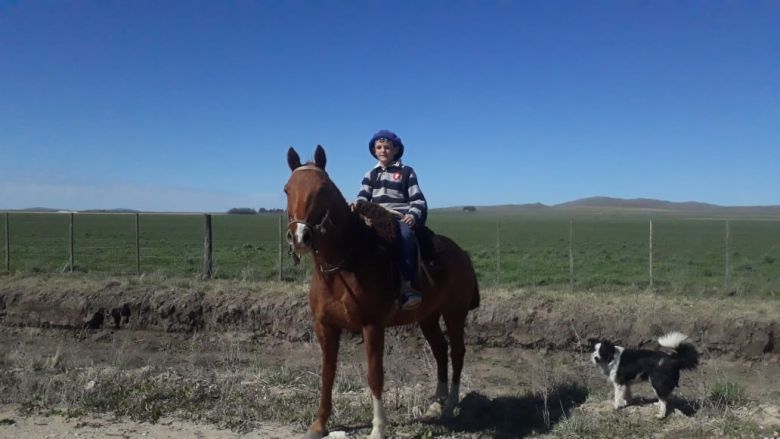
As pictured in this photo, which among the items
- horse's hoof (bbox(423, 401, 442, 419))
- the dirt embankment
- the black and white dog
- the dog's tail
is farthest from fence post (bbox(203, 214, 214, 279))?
the dog's tail

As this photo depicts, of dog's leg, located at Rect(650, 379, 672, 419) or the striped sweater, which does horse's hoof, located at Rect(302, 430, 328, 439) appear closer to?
the striped sweater

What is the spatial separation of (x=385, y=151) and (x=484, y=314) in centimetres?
660

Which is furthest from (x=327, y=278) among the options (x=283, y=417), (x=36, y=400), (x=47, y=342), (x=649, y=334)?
(x=47, y=342)

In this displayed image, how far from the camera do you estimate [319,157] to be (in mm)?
5070

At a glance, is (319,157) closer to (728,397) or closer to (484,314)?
(728,397)

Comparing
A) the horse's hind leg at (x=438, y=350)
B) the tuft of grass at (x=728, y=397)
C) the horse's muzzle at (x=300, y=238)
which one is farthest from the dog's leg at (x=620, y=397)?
the horse's muzzle at (x=300, y=238)

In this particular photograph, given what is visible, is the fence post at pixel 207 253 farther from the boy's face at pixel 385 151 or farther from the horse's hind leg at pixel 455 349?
the boy's face at pixel 385 151

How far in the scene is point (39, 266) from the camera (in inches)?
666

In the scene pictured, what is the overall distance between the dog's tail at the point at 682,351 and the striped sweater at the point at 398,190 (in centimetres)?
271

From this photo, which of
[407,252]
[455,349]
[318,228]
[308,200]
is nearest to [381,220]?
[407,252]

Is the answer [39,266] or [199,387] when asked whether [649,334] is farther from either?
[39,266]

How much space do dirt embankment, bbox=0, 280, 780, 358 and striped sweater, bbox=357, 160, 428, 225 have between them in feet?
19.4

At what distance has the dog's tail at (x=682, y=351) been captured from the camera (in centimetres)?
594

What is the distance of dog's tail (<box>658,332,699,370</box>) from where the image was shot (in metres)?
5.94
